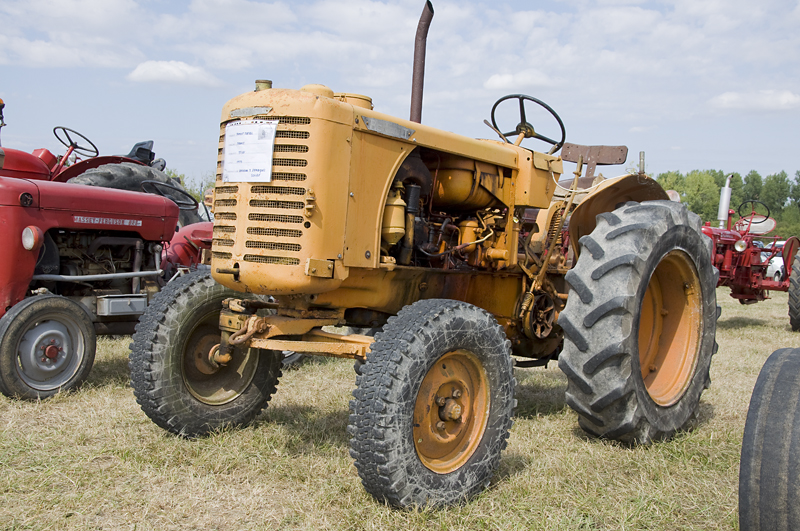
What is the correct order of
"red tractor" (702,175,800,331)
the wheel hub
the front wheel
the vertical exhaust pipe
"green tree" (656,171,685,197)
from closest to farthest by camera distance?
the vertical exhaust pipe
the front wheel
the wheel hub
"red tractor" (702,175,800,331)
"green tree" (656,171,685,197)

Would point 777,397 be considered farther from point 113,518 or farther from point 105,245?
point 105,245

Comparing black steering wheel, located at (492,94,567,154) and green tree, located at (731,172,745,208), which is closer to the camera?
black steering wheel, located at (492,94,567,154)

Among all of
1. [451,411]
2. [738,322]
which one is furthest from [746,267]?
[451,411]

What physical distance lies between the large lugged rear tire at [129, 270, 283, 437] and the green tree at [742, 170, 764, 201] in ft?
252

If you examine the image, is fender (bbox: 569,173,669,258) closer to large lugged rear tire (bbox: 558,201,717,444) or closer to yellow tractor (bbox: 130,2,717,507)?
yellow tractor (bbox: 130,2,717,507)

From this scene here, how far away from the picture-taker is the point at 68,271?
564 cm

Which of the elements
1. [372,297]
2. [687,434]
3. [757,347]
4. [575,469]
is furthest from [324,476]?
[757,347]

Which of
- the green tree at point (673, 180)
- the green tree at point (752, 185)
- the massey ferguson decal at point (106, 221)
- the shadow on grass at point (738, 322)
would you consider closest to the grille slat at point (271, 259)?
the massey ferguson decal at point (106, 221)

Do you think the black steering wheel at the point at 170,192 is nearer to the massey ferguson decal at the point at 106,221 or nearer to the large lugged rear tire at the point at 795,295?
the massey ferguson decal at the point at 106,221

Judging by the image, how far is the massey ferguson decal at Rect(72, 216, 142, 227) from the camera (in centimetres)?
549

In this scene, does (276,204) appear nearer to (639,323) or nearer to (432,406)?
(432,406)

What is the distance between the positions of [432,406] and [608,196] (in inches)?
95.0

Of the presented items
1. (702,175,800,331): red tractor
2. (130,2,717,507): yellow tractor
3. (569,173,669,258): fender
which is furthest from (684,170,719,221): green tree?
(130,2,717,507): yellow tractor

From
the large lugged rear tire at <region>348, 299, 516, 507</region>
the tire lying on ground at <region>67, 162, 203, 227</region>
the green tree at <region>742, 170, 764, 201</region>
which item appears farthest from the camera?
the green tree at <region>742, 170, 764, 201</region>
